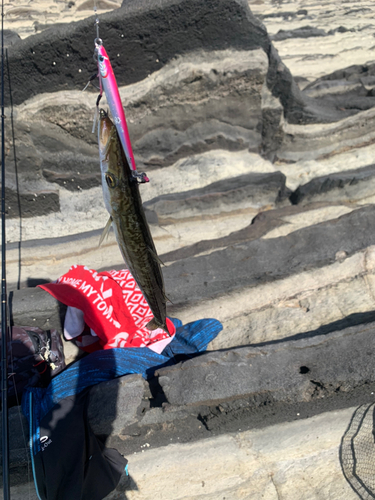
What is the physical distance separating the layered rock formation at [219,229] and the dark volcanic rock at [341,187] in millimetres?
21

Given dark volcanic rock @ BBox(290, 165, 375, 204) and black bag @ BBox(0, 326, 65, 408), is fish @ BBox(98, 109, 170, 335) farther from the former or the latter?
dark volcanic rock @ BBox(290, 165, 375, 204)

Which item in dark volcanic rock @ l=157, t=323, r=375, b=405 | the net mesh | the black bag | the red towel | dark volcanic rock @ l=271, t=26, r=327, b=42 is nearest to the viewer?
the net mesh

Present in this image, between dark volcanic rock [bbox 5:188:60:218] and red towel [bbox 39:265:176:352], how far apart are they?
172 centimetres

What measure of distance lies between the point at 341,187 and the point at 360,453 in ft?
11.0

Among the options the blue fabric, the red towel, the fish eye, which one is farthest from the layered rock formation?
the fish eye

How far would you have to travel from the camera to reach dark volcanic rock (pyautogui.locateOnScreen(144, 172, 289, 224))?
15.3ft

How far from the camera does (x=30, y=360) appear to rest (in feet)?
9.59

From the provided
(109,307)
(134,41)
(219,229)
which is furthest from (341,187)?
(109,307)

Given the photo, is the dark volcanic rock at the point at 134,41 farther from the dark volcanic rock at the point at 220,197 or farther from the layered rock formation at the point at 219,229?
the dark volcanic rock at the point at 220,197

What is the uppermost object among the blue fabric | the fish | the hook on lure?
the hook on lure

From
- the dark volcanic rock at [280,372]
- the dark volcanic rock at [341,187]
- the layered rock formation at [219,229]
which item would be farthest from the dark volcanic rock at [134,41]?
the dark volcanic rock at [280,372]

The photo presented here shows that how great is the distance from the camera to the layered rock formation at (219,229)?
2576 mm

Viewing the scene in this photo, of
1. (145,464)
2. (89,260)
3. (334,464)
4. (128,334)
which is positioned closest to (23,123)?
(89,260)

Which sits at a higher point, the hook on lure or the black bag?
the hook on lure
